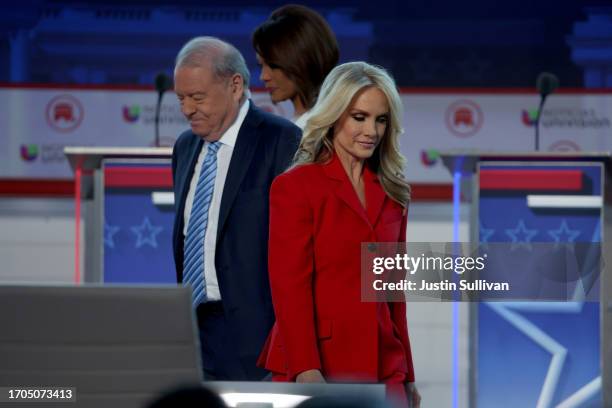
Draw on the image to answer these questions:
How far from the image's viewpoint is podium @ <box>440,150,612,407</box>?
14.2 feet

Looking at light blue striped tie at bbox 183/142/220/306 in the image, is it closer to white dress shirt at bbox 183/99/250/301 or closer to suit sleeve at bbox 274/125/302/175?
white dress shirt at bbox 183/99/250/301

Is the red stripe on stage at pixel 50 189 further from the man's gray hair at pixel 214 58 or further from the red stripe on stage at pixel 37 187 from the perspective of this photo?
the man's gray hair at pixel 214 58

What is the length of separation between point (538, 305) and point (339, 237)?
2089 millimetres

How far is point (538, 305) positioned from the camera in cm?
440

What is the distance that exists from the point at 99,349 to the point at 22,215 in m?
5.00

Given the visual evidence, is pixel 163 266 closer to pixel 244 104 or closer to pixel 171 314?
pixel 244 104

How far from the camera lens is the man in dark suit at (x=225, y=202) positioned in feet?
9.34

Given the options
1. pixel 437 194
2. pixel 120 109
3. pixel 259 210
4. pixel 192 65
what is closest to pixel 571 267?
pixel 259 210

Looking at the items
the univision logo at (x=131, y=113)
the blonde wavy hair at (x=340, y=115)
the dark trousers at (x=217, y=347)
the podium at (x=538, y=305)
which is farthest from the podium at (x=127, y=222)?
the univision logo at (x=131, y=113)

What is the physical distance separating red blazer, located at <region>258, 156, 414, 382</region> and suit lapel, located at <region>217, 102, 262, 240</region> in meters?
0.36

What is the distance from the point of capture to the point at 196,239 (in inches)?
115

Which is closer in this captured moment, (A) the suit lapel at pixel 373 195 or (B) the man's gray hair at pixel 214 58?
(A) the suit lapel at pixel 373 195

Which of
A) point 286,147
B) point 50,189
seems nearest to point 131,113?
point 50,189

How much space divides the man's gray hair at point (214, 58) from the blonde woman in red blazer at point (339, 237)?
491 millimetres
